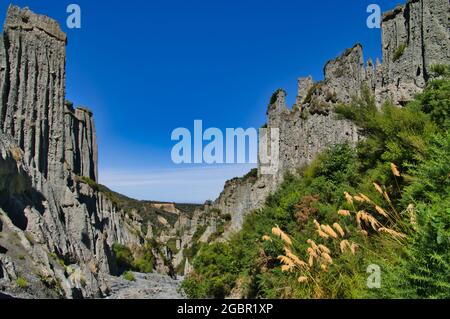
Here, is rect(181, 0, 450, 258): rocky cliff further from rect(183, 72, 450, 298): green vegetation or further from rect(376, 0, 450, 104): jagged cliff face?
rect(183, 72, 450, 298): green vegetation

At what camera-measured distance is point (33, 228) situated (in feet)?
106

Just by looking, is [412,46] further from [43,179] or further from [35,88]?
[35,88]

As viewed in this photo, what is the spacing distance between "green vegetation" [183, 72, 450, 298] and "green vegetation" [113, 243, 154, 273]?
37766 mm

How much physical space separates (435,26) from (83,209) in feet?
128

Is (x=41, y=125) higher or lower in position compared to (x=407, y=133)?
higher

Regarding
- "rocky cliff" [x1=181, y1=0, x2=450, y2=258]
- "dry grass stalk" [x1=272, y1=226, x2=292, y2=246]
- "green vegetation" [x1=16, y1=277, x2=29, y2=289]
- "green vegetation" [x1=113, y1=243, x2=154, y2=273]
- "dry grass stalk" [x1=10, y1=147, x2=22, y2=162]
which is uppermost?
"rocky cliff" [x1=181, y1=0, x2=450, y2=258]

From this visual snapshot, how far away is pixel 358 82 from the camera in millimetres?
27766

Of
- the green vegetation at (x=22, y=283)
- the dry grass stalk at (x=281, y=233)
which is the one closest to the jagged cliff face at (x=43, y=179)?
the green vegetation at (x=22, y=283)

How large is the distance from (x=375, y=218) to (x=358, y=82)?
19.7m

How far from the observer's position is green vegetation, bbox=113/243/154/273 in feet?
202

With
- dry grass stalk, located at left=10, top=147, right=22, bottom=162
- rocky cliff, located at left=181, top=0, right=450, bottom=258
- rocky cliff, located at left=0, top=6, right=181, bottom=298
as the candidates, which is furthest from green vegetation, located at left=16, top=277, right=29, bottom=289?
rocky cliff, located at left=181, top=0, right=450, bottom=258

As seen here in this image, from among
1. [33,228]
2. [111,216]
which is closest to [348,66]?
[33,228]
